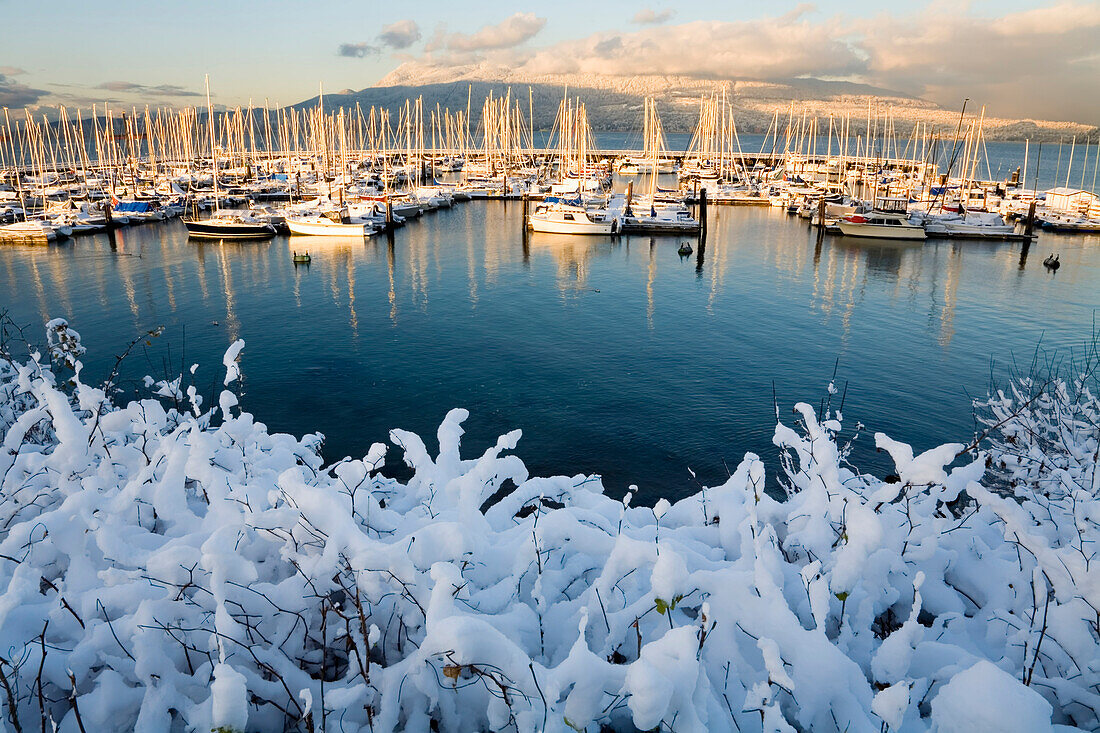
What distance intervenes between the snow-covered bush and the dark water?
34.2 feet

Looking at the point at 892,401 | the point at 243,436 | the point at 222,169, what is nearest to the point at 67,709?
the point at 243,436

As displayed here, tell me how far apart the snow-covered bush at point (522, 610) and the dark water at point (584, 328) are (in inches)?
411

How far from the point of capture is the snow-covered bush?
245 cm

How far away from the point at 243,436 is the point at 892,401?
60.6 feet

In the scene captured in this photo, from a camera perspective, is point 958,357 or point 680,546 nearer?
point 680,546

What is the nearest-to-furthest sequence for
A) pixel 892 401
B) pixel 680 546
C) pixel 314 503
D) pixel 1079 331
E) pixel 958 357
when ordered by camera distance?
pixel 314 503, pixel 680 546, pixel 892 401, pixel 958 357, pixel 1079 331

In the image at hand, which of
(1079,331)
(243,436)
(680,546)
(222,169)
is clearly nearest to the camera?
(680,546)

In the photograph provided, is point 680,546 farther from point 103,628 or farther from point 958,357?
point 958,357

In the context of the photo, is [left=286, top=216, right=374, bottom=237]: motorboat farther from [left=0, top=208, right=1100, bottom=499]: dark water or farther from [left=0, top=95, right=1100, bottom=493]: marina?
[left=0, top=208, right=1100, bottom=499]: dark water

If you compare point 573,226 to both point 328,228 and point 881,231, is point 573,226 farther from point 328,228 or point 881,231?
point 881,231

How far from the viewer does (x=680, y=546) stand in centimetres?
342

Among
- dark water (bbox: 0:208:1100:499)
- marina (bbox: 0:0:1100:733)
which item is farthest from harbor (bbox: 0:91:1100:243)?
marina (bbox: 0:0:1100:733)

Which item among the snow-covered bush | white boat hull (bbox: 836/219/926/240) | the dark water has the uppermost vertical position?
the snow-covered bush

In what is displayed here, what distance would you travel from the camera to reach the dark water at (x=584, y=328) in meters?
17.1
